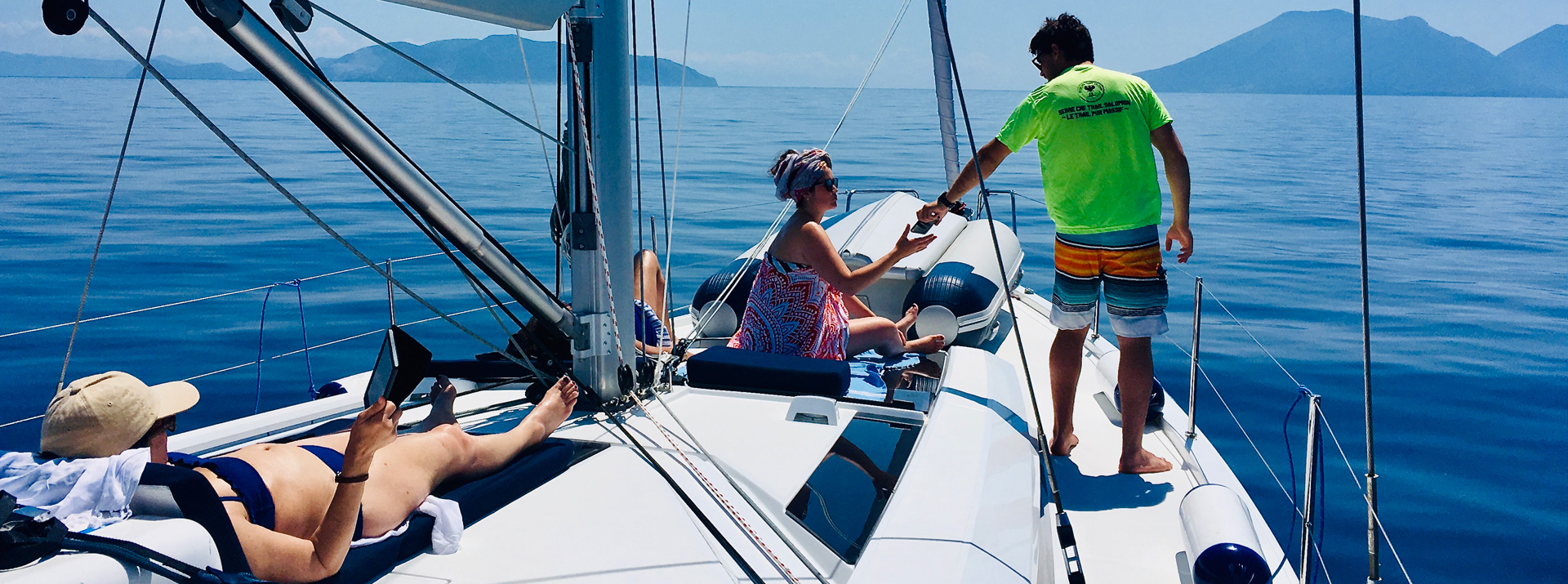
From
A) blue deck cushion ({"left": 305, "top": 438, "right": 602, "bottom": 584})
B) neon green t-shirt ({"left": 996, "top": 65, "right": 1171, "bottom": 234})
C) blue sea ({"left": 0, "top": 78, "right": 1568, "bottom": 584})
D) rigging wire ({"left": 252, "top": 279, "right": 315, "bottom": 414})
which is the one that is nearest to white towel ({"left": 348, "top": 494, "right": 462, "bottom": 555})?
blue deck cushion ({"left": 305, "top": 438, "right": 602, "bottom": 584})

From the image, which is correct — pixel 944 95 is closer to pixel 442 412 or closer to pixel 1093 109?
pixel 1093 109

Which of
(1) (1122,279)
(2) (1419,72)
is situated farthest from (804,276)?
(2) (1419,72)

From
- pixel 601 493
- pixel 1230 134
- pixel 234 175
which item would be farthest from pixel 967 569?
pixel 1230 134

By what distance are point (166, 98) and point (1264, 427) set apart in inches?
1012

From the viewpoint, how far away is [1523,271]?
8336mm

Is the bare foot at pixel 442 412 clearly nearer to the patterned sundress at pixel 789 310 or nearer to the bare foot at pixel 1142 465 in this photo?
the patterned sundress at pixel 789 310

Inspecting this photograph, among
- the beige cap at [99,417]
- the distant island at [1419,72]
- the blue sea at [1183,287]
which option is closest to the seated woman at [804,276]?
the blue sea at [1183,287]

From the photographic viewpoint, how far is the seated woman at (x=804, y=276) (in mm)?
3027

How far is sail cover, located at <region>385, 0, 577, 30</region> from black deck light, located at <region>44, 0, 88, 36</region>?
0.46m

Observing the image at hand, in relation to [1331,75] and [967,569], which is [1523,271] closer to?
[967,569]

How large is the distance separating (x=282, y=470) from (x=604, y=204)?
994 millimetres

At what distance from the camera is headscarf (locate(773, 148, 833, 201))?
3033mm

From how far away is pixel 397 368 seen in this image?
1.75 m

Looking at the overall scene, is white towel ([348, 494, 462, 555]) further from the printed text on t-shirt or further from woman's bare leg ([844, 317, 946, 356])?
woman's bare leg ([844, 317, 946, 356])
